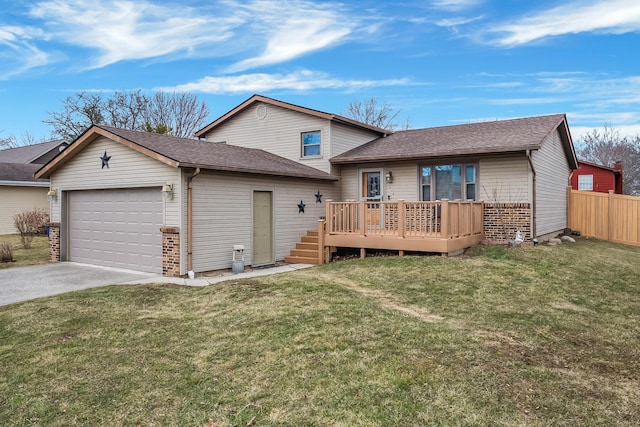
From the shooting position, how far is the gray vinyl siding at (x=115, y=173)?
9977 mm

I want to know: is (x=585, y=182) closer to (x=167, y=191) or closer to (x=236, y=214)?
(x=236, y=214)

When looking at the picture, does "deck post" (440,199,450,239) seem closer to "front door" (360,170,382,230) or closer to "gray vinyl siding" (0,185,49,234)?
"front door" (360,170,382,230)

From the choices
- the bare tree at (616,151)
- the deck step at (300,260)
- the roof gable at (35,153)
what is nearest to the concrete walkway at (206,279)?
the deck step at (300,260)

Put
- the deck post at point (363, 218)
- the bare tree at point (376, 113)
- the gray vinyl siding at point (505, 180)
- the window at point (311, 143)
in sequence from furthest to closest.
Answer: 1. the bare tree at point (376, 113)
2. the window at point (311, 143)
3. the gray vinyl siding at point (505, 180)
4. the deck post at point (363, 218)

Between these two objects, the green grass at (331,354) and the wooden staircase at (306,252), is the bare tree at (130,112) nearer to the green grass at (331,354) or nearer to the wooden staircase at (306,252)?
the wooden staircase at (306,252)

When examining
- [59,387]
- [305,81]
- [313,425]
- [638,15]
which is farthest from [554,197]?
[305,81]

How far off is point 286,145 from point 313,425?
12695 millimetres

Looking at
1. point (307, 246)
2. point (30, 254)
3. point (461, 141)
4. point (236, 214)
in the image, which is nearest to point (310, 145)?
point (307, 246)

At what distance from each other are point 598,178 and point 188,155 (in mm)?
22427

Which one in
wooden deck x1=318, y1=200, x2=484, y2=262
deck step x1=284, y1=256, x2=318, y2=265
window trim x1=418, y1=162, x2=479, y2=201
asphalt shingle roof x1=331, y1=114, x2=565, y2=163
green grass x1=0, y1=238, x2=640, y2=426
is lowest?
green grass x1=0, y1=238, x2=640, y2=426

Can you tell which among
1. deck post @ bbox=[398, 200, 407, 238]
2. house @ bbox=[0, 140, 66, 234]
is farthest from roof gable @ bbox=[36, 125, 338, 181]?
house @ bbox=[0, 140, 66, 234]

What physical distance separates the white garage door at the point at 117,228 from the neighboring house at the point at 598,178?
21956 mm

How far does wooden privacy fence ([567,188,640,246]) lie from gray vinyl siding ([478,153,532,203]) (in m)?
5.74

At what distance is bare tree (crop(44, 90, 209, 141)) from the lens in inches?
1353
